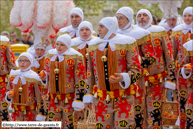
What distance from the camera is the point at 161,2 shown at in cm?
938

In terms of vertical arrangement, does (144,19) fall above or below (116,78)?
above

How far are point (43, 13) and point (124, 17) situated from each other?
258cm

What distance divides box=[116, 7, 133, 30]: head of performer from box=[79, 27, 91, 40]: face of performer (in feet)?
3.73

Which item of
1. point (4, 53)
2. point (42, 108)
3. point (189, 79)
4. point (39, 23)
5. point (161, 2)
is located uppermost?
point (161, 2)

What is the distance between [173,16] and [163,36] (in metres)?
2.32

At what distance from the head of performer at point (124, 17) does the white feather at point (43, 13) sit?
2414 mm

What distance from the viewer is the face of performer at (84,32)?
284 inches

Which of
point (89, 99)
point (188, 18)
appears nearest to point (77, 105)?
point (89, 99)

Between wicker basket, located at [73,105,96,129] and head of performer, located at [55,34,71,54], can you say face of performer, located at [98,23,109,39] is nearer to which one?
head of performer, located at [55,34,71,54]

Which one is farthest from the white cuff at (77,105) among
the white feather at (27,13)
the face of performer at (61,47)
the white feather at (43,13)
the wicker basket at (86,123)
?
the white feather at (27,13)

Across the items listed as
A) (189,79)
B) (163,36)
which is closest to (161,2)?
(163,36)

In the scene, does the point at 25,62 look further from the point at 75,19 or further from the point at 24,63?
the point at 75,19

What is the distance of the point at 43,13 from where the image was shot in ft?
26.7

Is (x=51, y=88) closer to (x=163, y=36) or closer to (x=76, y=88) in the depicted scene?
(x=76, y=88)
